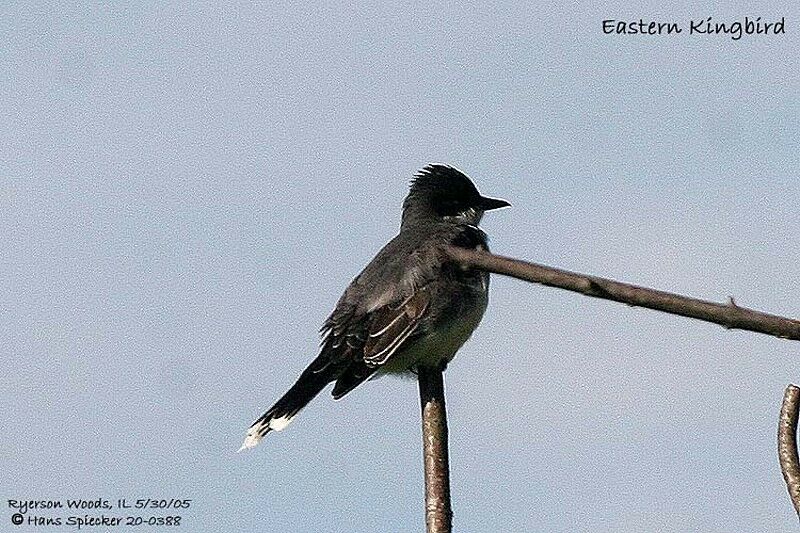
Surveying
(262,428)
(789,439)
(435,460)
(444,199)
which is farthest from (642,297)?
(444,199)

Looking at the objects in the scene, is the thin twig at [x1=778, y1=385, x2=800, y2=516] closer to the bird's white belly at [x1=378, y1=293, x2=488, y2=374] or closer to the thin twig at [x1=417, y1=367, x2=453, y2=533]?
the thin twig at [x1=417, y1=367, x2=453, y2=533]

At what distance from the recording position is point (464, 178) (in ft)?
36.5

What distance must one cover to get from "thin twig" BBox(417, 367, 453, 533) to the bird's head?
19.2ft

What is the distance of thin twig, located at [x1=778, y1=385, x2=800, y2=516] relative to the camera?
9.53 feet

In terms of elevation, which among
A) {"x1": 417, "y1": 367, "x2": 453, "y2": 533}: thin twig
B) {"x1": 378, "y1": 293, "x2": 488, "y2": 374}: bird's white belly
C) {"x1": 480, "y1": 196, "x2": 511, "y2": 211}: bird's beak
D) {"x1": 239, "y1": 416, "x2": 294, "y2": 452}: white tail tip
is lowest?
{"x1": 417, "y1": 367, "x2": 453, "y2": 533}: thin twig

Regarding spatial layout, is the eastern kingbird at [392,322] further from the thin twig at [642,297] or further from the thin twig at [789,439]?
the thin twig at [642,297]

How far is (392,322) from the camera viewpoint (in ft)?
29.2

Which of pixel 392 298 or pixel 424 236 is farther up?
pixel 424 236

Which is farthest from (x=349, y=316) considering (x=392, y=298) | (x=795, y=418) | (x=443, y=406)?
(x=795, y=418)

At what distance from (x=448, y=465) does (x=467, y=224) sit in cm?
705

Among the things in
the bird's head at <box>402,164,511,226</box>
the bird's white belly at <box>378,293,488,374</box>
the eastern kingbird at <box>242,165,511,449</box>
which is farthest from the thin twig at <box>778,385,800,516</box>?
the bird's head at <box>402,164,511,226</box>

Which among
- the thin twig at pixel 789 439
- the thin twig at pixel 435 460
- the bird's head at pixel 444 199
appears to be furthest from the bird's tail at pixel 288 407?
the thin twig at pixel 789 439

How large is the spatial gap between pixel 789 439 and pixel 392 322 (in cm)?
599

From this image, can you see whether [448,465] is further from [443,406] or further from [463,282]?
[463,282]
